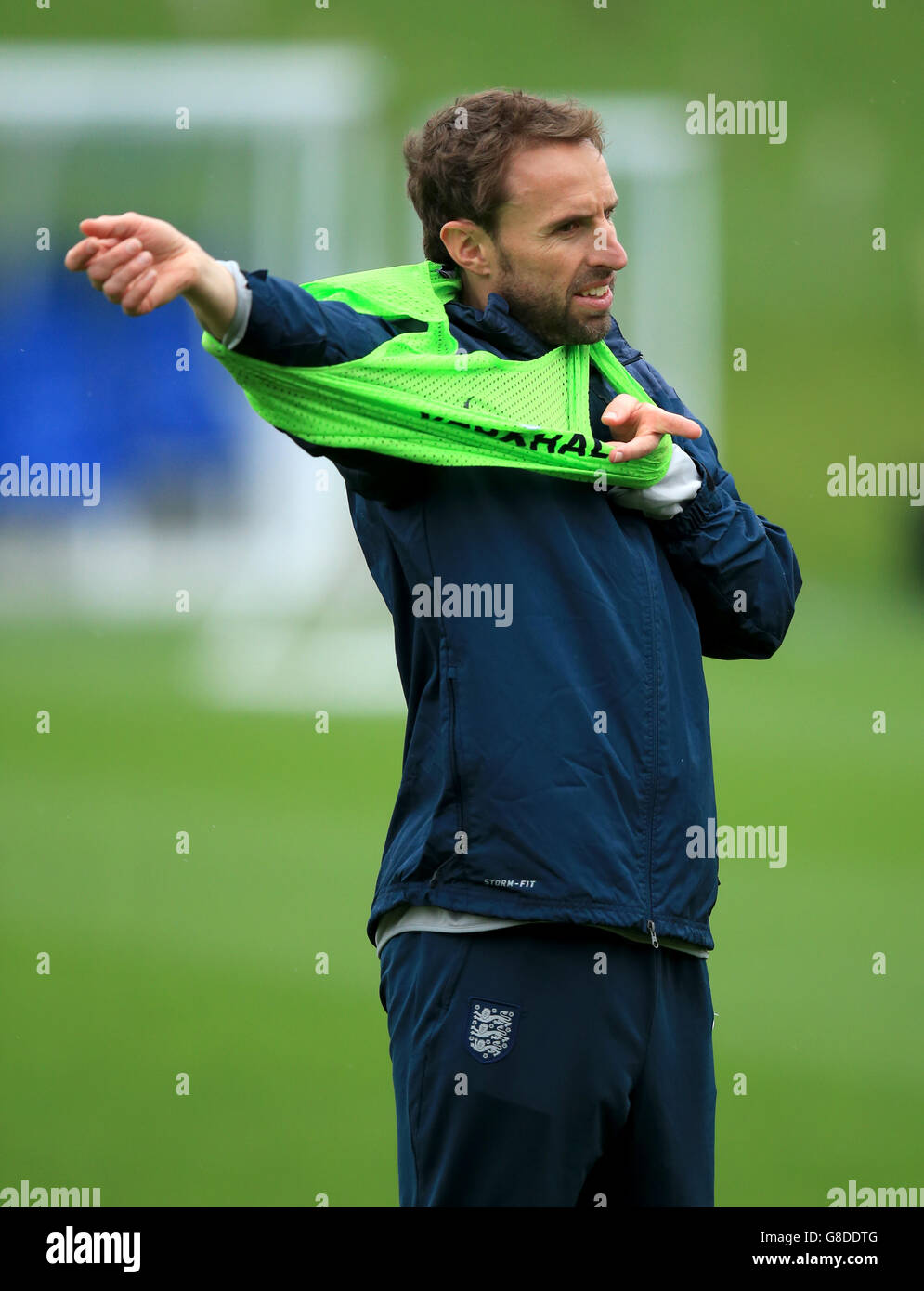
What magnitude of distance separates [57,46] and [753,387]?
2.74 metres

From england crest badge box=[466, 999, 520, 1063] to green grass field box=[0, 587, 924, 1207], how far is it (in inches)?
45.6

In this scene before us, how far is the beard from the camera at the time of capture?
55.2 inches

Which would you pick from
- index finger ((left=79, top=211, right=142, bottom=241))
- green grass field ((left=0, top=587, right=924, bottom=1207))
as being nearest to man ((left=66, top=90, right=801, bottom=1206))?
index finger ((left=79, top=211, right=142, bottom=241))

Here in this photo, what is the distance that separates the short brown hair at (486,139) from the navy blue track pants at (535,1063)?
630mm

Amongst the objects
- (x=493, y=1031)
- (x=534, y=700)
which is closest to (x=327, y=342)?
(x=534, y=700)

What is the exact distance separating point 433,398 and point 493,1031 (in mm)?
509

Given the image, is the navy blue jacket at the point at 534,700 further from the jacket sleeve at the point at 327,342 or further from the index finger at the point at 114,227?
the index finger at the point at 114,227

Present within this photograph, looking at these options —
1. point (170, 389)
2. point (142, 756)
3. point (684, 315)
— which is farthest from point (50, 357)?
point (684, 315)

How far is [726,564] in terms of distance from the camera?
4.64ft

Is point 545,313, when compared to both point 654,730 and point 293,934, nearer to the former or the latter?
point 654,730

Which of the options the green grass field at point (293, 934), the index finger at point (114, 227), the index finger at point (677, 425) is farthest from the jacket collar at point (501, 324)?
the green grass field at point (293, 934)

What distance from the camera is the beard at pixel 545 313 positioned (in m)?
1.40

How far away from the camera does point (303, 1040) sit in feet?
9.55
